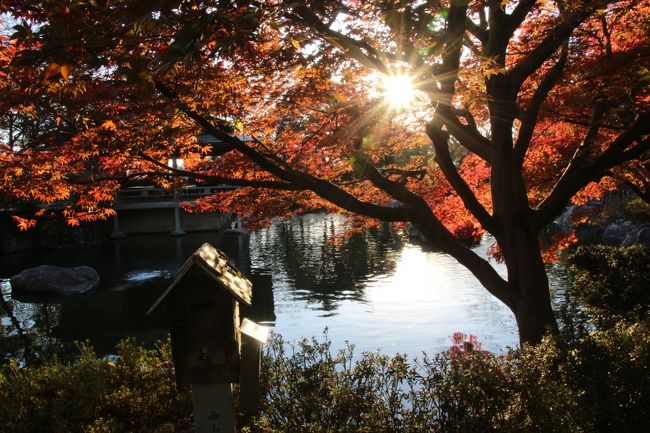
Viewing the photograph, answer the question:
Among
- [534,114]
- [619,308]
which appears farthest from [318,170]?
[619,308]

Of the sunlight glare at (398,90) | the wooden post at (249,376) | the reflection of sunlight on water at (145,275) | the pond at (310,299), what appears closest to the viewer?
the wooden post at (249,376)

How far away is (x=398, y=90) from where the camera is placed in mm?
5090

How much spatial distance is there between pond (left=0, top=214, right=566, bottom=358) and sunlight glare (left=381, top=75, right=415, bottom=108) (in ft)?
14.3

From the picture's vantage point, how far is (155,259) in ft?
75.1

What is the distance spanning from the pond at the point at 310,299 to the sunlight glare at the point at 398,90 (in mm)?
4364

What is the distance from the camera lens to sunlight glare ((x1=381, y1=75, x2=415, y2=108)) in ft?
15.9

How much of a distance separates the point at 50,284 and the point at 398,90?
16003 mm

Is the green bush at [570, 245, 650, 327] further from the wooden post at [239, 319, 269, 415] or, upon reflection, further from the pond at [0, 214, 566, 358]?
the wooden post at [239, 319, 269, 415]

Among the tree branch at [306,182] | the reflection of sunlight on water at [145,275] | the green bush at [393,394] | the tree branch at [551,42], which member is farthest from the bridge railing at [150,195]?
the green bush at [393,394]

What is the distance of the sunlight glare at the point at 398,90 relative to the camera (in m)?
4.84

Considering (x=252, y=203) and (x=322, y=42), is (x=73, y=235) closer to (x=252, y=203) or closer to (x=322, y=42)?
(x=252, y=203)

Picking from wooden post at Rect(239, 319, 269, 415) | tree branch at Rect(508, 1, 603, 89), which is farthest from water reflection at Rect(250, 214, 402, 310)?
wooden post at Rect(239, 319, 269, 415)

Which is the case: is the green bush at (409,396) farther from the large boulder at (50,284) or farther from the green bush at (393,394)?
the large boulder at (50,284)

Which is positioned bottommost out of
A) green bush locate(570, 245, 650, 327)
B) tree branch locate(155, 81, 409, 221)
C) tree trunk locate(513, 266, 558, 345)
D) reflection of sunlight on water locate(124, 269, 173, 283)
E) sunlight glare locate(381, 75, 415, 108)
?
reflection of sunlight on water locate(124, 269, 173, 283)
